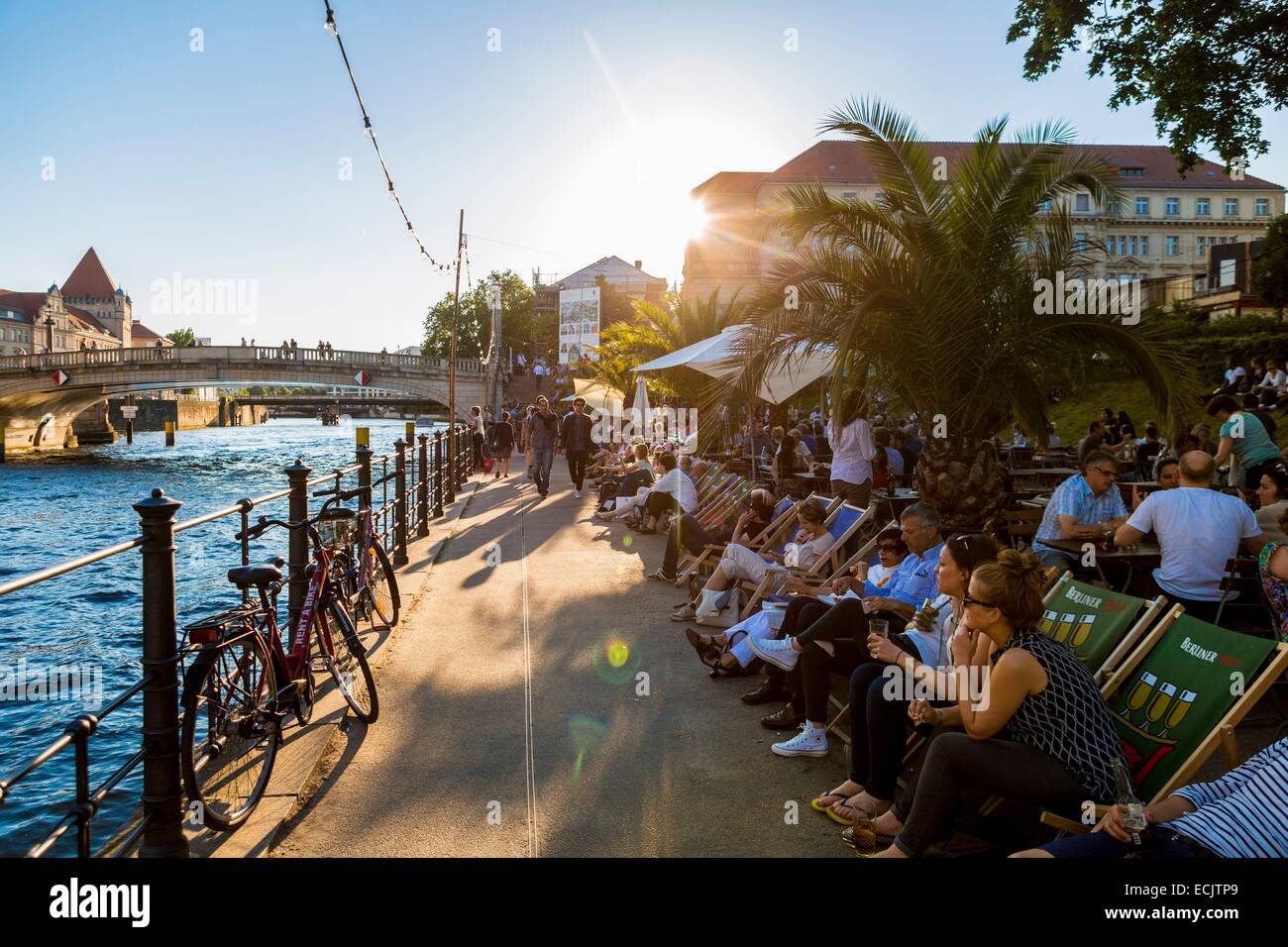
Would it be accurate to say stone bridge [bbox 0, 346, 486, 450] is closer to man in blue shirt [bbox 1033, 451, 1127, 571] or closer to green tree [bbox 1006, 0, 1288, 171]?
green tree [bbox 1006, 0, 1288, 171]

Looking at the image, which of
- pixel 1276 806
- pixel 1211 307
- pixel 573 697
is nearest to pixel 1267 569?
pixel 1276 806

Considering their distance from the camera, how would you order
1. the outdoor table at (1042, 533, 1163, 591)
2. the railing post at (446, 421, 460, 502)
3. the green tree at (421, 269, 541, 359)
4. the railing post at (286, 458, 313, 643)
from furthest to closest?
1. the green tree at (421, 269, 541, 359)
2. the railing post at (446, 421, 460, 502)
3. the outdoor table at (1042, 533, 1163, 591)
4. the railing post at (286, 458, 313, 643)

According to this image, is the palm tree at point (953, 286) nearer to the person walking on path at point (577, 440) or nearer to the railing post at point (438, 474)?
the railing post at point (438, 474)

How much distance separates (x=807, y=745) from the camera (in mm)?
4457

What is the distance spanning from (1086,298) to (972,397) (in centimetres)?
124

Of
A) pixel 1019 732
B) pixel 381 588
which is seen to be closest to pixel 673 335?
pixel 381 588

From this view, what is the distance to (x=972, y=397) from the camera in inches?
305

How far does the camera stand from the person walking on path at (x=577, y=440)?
55.5 feet

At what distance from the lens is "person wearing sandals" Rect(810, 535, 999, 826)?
376 centimetres

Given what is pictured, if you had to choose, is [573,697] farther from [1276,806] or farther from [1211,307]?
[1211,307]

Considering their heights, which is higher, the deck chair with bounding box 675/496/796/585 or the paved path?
the deck chair with bounding box 675/496/796/585

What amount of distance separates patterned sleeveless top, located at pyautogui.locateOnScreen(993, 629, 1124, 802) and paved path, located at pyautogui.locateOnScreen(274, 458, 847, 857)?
921mm

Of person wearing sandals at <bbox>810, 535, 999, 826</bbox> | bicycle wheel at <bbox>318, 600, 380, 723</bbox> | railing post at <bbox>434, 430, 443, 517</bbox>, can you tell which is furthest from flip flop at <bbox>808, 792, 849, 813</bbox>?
railing post at <bbox>434, 430, 443, 517</bbox>

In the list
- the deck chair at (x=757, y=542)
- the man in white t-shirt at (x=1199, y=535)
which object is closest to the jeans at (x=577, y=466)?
the deck chair at (x=757, y=542)
